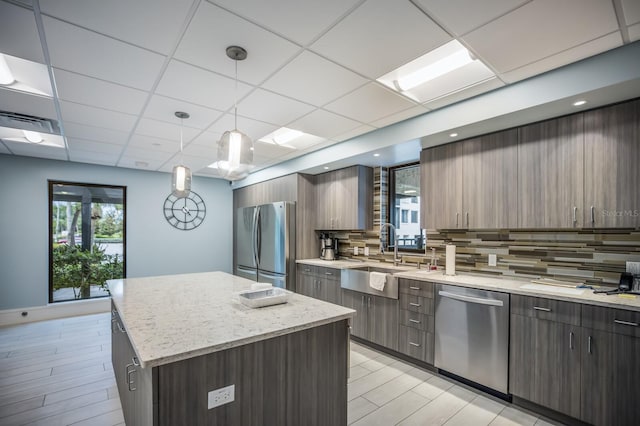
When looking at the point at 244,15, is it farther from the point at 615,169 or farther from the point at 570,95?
the point at 615,169

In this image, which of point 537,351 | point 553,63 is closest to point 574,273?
point 537,351

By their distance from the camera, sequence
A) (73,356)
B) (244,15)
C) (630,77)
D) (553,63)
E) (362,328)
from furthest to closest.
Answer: (362,328)
(73,356)
(553,63)
(630,77)
(244,15)

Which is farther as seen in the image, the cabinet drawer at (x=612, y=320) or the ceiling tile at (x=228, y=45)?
the cabinet drawer at (x=612, y=320)

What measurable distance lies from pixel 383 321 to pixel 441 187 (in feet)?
5.24

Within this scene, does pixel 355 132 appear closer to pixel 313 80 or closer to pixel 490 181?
pixel 313 80

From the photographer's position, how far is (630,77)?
1.83 meters

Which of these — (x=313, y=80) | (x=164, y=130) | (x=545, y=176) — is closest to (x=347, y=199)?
(x=313, y=80)

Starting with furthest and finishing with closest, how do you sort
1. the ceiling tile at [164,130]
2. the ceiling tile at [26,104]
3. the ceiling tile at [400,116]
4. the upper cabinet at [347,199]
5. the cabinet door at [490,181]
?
the upper cabinet at [347,199] < the ceiling tile at [164,130] < the ceiling tile at [400,116] < the cabinet door at [490,181] < the ceiling tile at [26,104]

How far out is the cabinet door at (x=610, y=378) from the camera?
188 centimetres

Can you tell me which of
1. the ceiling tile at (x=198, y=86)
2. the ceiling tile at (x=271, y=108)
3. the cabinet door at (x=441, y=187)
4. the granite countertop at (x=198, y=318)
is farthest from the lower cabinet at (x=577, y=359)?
the ceiling tile at (x=198, y=86)

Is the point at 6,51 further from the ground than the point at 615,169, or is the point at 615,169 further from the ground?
the point at 6,51

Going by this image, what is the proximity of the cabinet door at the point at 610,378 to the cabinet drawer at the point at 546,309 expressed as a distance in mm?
117

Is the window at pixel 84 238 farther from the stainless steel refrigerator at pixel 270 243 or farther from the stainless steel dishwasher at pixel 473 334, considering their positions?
the stainless steel dishwasher at pixel 473 334

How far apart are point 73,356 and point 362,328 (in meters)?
3.28
